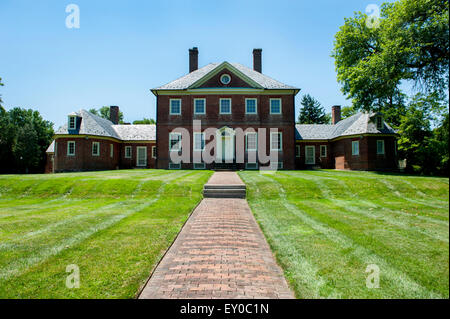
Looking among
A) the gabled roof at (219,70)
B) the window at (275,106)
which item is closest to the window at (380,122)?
the gabled roof at (219,70)

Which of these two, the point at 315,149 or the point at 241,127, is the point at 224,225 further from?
the point at 315,149

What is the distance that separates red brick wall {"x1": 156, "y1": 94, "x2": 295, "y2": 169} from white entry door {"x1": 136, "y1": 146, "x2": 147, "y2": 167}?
618 centimetres

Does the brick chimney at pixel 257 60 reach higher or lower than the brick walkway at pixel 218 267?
higher

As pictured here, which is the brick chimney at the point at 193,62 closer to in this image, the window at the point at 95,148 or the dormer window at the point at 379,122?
the window at the point at 95,148

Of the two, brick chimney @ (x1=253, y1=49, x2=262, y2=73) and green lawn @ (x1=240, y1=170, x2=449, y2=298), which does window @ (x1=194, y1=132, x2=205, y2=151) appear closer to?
brick chimney @ (x1=253, y1=49, x2=262, y2=73)

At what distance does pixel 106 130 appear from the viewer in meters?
27.9

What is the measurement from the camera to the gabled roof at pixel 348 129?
979 inches

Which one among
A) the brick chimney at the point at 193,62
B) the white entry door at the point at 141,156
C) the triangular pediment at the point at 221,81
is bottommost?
the white entry door at the point at 141,156

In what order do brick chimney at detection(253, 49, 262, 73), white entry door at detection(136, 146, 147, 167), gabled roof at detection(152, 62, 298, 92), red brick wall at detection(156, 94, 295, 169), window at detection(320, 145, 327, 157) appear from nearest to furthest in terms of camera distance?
1. gabled roof at detection(152, 62, 298, 92)
2. red brick wall at detection(156, 94, 295, 169)
3. brick chimney at detection(253, 49, 262, 73)
4. white entry door at detection(136, 146, 147, 167)
5. window at detection(320, 145, 327, 157)

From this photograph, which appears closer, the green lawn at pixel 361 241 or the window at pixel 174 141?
the green lawn at pixel 361 241

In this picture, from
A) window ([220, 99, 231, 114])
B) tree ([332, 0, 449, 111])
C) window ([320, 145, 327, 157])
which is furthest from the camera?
window ([320, 145, 327, 157])

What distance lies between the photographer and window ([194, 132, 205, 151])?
2427 centimetres

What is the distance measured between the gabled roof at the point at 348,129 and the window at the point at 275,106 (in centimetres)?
720

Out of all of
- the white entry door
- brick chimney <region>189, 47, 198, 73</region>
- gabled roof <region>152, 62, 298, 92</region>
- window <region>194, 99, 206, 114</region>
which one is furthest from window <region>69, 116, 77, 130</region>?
brick chimney <region>189, 47, 198, 73</region>
